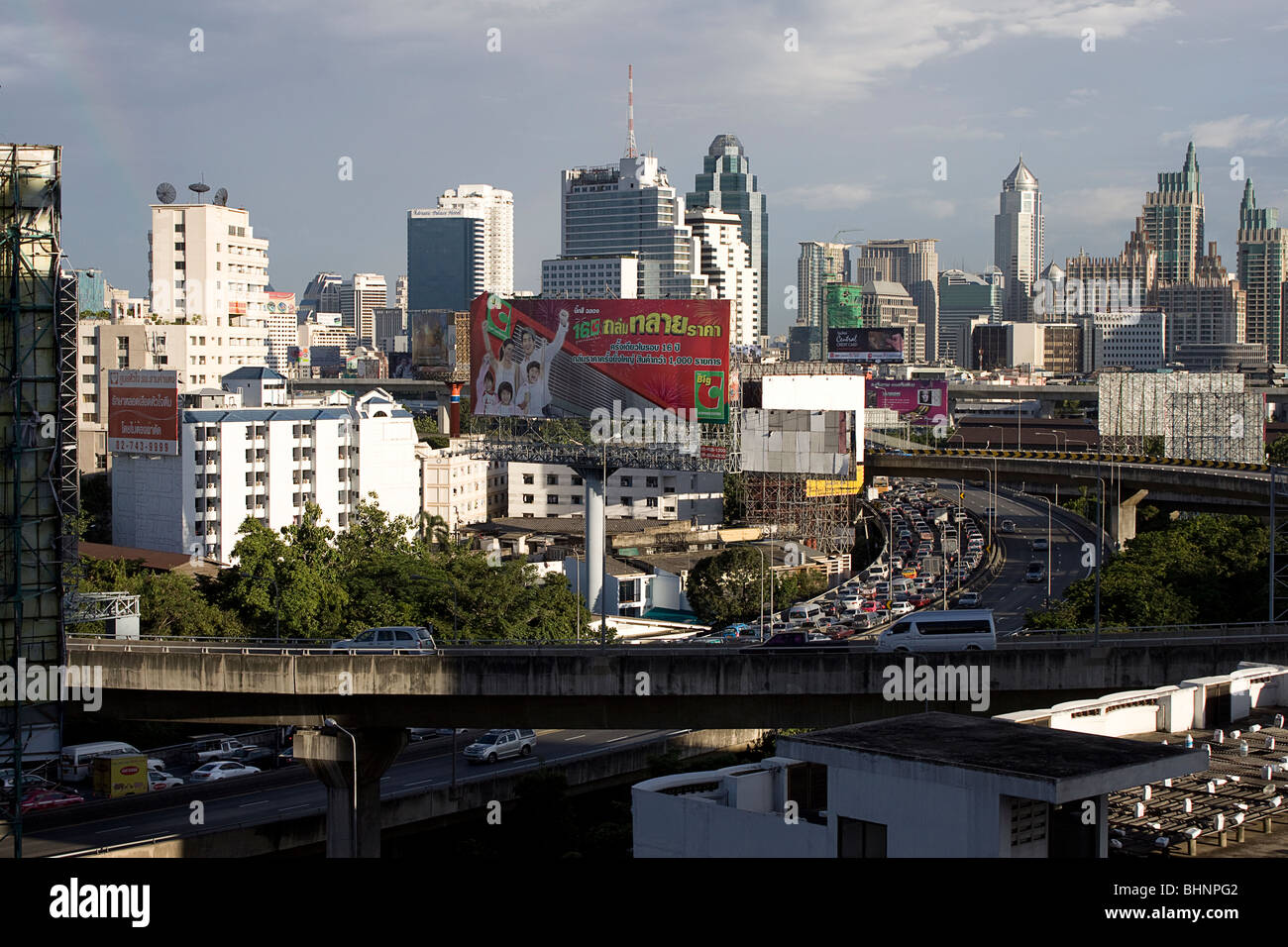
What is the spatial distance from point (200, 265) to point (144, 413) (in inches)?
1628

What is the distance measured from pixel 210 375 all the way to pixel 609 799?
2561 inches

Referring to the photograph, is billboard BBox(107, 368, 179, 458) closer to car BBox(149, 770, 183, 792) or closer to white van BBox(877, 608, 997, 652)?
car BBox(149, 770, 183, 792)

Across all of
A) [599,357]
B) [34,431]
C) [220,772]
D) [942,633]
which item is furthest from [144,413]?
[942,633]

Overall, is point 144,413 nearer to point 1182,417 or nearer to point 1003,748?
point 1003,748

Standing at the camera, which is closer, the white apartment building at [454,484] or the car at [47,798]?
the car at [47,798]

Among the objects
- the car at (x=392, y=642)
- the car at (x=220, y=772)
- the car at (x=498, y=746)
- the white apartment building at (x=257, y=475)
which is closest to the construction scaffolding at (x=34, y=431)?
the car at (x=392, y=642)

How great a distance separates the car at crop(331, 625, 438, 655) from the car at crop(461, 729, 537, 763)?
6.53 meters

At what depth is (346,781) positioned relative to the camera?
28.0m

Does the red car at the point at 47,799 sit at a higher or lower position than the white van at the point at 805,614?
lower

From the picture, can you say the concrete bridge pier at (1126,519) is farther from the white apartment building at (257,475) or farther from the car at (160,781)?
the car at (160,781)

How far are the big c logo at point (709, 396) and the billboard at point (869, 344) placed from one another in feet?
245

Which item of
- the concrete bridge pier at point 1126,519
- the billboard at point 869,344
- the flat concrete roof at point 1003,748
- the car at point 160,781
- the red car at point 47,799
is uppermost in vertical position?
the billboard at point 869,344

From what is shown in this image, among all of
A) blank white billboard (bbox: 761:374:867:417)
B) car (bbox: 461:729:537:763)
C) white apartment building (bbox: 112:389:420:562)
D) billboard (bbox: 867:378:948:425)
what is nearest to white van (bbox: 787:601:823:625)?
blank white billboard (bbox: 761:374:867:417)

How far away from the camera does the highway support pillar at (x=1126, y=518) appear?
242 feet
